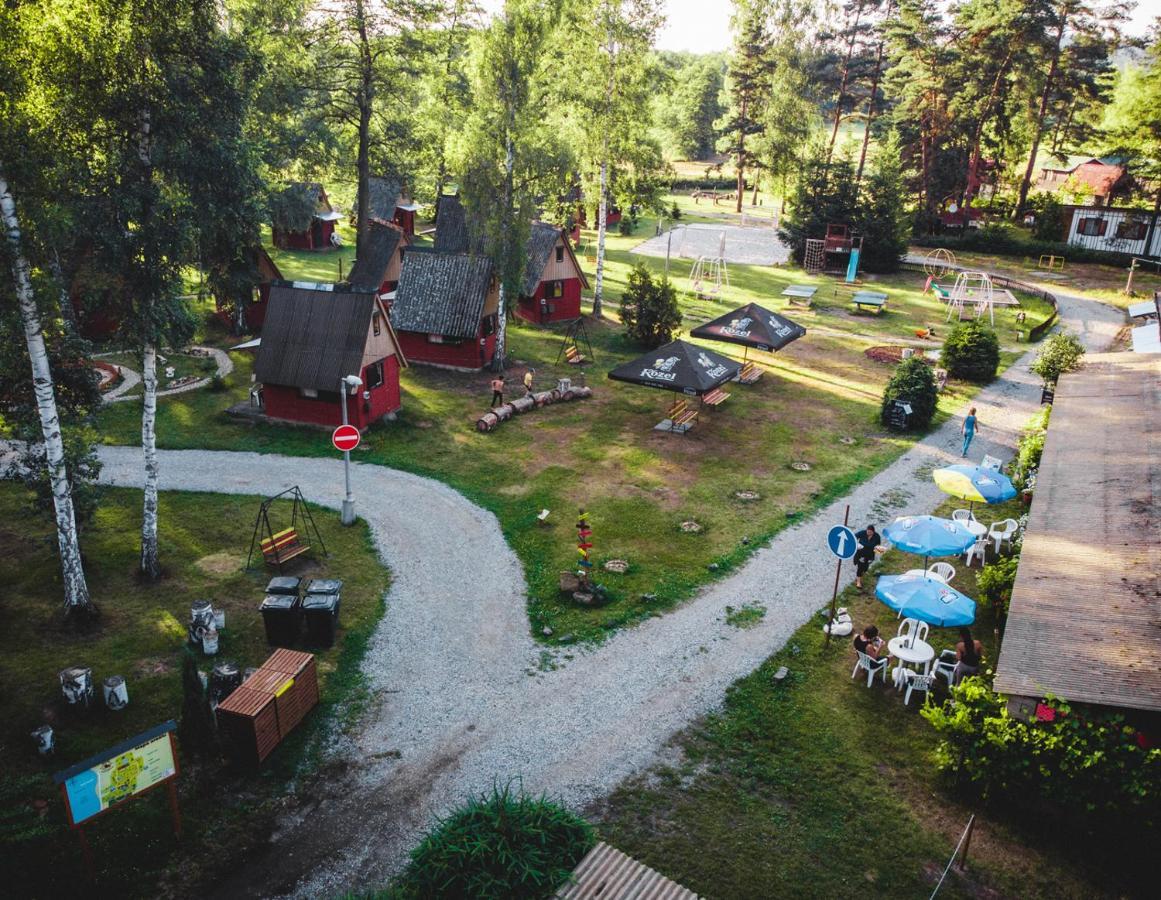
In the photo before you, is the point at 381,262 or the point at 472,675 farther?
the point at 381,262

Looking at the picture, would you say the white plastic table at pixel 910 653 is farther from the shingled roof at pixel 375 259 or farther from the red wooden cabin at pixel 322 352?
the shingled roof at pixel 375 259

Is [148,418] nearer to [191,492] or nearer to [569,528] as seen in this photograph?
[191,492]

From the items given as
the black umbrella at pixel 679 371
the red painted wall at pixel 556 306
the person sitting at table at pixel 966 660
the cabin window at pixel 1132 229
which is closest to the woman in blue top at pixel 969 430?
the black umbrella at pixel 679 371

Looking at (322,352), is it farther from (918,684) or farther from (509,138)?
(918,684)

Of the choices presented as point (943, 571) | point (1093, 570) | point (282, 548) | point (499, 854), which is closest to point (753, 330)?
point (943, 571)

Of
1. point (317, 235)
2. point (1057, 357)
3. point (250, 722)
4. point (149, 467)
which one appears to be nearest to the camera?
point (250, 722)
